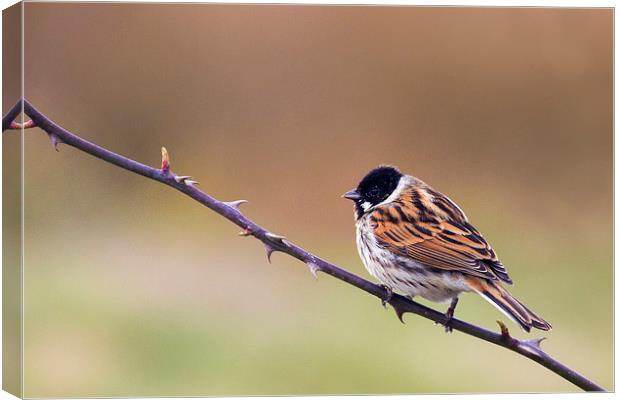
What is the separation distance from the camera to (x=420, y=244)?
158 inches

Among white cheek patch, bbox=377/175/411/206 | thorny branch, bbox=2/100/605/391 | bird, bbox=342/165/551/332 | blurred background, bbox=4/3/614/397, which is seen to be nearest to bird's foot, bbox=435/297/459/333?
bird, bbox=342/165/551/332

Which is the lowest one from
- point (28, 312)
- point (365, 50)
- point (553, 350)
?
point (553, 350)

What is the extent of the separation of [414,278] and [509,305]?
1.62 feet

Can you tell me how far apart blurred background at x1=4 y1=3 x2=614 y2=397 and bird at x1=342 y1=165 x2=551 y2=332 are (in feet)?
0.81

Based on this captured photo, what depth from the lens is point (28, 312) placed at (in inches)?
158

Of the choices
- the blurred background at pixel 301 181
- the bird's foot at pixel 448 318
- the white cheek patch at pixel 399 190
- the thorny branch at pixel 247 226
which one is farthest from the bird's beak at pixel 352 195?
the thorny branch at pixel 247 226

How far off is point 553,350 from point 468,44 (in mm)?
1586

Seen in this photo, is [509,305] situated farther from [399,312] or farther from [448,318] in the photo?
Result: [399,312]

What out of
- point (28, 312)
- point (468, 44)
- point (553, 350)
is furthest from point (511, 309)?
point (28, 312)

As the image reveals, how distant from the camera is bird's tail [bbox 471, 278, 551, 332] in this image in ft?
11.2

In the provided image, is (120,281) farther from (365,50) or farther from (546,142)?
(546,142)

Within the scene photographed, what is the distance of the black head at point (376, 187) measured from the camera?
4.21m

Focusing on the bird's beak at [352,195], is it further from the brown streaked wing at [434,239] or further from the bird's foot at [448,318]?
the bird's foot at [448,318]

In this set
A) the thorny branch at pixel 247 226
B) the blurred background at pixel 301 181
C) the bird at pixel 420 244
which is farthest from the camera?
the blurred background at pixel 301 181
